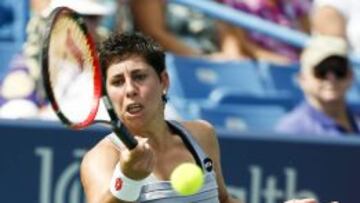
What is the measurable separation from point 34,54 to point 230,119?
1.14 metres

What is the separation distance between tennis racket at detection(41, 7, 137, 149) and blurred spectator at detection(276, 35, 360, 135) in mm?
2415

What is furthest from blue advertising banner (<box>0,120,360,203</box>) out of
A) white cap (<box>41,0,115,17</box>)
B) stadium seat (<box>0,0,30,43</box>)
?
stadium seat (<box>0,0,30,43</box>)

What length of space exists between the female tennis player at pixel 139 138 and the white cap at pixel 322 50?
230cm

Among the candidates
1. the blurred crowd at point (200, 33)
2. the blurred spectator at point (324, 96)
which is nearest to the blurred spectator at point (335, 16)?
the blurred crowd at point (200, 33)

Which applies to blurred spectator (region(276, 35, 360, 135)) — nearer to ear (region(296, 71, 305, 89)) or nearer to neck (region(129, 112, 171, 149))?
ear (region(296, 71, 305, 89))

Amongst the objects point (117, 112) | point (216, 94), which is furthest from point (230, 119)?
point (117, 112)

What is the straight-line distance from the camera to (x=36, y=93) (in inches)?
261

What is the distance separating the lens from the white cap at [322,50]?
6.88 meters

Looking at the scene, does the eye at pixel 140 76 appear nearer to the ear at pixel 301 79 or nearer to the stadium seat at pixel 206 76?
the ear at pixel 301 79

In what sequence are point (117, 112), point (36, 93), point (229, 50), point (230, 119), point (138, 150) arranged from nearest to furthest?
point (138, 150), point (117, 112), point (36, 93), point (230, 119), point (229, 50)

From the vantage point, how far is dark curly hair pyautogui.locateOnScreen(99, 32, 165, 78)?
4426 millimetres

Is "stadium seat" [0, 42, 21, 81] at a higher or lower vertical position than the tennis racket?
lower

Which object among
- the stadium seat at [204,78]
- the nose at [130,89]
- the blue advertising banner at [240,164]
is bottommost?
the blue advertising banner at [240,164]

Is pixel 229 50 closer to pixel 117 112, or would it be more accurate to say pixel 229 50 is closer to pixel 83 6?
pixel 83 6
